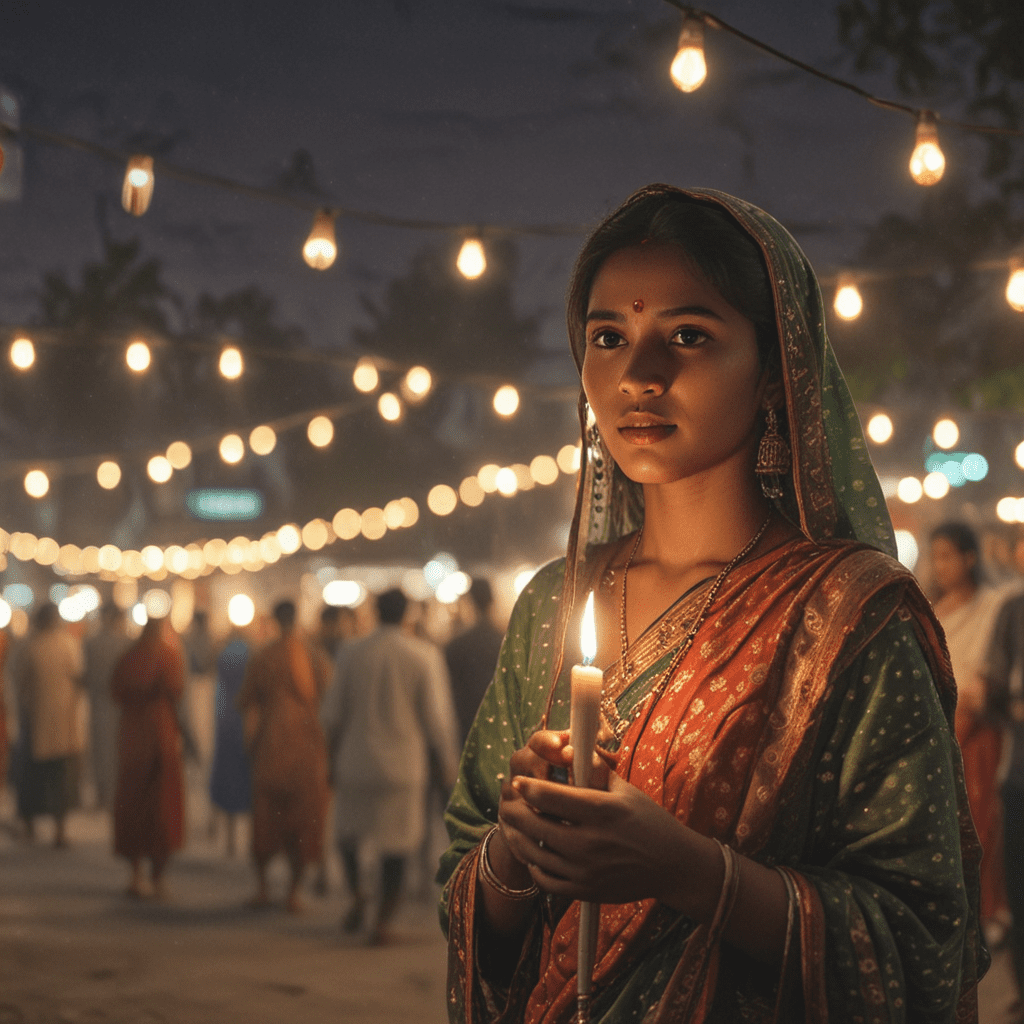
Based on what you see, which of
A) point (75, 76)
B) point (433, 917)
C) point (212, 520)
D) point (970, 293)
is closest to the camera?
point (433, 917)

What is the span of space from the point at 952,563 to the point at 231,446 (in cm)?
622

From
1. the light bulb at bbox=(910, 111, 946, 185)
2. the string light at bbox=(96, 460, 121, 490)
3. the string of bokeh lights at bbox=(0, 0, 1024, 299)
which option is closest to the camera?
the string of bokeh lights at bbox=(0, 0, 1024, 299)

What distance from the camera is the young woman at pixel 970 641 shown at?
421 cm

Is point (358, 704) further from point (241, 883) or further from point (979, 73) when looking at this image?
point (979, 73)

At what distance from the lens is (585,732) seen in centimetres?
88

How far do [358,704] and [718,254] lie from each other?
420 centimetres

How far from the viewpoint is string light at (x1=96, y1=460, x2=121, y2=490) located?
9000 mm

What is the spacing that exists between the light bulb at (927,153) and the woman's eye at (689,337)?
294cm

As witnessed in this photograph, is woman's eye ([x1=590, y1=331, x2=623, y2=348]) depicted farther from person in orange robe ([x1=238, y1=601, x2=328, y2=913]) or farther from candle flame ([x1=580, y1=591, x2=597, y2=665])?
person in orange robe ([x1=238, y1=601, x2=328, y2=913])

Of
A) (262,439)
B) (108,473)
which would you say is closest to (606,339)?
(262,439)

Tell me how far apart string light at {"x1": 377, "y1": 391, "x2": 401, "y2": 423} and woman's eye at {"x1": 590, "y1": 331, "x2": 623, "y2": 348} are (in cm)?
647

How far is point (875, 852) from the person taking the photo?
1135mm

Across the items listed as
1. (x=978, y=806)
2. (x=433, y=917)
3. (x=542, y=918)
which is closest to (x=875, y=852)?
(x=542, y=918)

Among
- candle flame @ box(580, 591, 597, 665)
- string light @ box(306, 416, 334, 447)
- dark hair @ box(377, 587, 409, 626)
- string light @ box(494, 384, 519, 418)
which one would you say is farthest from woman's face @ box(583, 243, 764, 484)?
string light @ box(306, 416, 334, 447)
